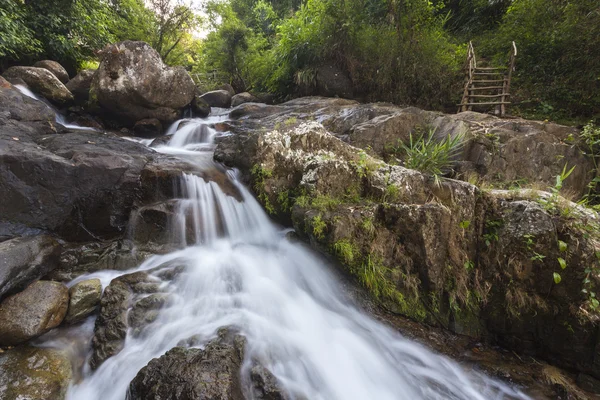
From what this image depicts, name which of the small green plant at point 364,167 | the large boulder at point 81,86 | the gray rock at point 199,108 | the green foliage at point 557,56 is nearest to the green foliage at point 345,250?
the small green plant at point 364,167

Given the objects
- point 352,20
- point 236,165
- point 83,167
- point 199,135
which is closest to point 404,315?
point 236,165

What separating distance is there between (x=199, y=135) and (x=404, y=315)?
6997mm

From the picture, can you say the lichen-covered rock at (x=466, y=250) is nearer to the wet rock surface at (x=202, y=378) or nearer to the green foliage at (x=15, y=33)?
the wet rock surface at (x=202, y=378)

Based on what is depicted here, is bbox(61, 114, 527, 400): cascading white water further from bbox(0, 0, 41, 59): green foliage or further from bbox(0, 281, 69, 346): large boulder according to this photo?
bbox(0, 0, 41, 59): green foliage

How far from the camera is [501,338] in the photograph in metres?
3.33

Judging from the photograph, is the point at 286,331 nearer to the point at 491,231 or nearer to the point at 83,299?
the point at 83,299

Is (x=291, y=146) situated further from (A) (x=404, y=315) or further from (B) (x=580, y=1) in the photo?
(B) (x=580, y=1)

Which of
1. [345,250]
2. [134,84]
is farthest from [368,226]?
[134,84]

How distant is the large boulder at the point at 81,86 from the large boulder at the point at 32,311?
7182 mm

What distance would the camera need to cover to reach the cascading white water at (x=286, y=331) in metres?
2.66

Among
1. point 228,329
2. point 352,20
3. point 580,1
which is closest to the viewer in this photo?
point 228,329

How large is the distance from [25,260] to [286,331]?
3080 mm

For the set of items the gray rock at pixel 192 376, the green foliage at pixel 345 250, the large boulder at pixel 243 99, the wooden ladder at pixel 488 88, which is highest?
the large boulder at pixel 243 99

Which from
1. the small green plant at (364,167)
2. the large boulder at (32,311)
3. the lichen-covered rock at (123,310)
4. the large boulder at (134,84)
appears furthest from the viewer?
the large boulder at (134,84)
